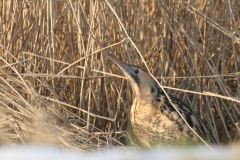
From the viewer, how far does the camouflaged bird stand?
71.5 inches

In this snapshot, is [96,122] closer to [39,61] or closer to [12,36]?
[39,61]

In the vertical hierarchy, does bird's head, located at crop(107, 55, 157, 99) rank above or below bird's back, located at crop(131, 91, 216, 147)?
above

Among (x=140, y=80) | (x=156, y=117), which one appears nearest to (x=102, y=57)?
(x=140, y=80)

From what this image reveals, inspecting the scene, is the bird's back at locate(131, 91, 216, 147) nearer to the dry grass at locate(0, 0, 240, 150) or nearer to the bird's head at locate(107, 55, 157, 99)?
the bird's head at locate(107, 55, 157, 99)

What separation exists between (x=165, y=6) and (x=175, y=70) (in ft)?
1.59

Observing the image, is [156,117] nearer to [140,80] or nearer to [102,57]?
[140,80]

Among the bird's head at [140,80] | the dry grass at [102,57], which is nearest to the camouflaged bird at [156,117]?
the bird's head at [140,80]

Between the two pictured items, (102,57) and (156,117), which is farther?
(102,57)

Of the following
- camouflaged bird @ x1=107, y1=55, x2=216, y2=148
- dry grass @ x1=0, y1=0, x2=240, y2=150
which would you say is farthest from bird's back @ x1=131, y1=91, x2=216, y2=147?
dry grass @ x1=0, y1=0, x2=240, y2=150

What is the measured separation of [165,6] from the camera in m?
2.14

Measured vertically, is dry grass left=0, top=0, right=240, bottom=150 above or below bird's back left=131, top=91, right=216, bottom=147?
above

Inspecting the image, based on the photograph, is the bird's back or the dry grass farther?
the dry grass

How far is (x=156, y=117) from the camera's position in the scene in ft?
6.06

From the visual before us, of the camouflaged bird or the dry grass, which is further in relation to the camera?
the dry grass
